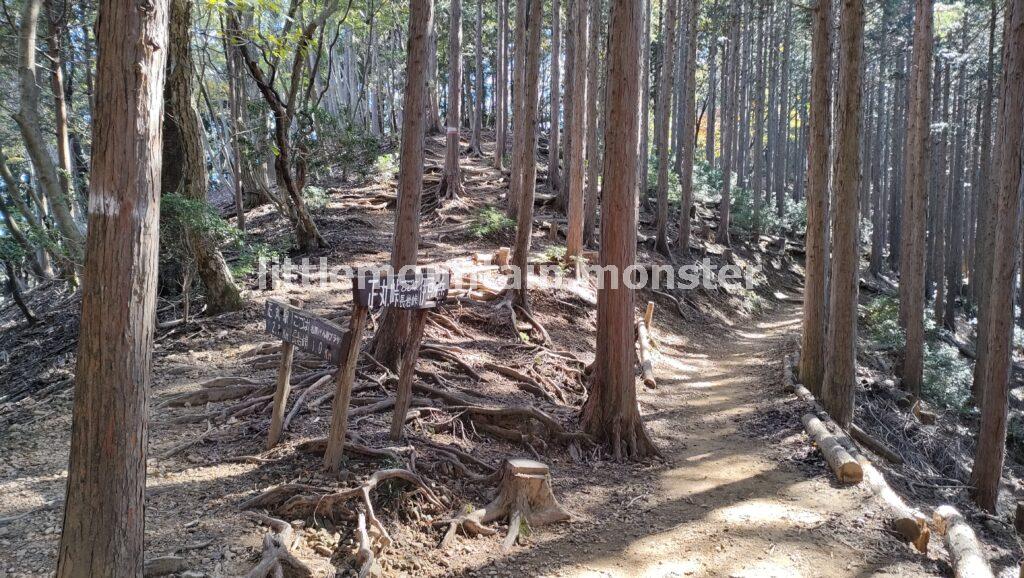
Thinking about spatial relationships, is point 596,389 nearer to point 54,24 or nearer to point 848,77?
point 848,77

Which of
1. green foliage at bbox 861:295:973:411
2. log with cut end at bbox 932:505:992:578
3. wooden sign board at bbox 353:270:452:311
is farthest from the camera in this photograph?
green foliage at bbox 861:295:973:411

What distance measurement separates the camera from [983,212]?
1884 centimetres

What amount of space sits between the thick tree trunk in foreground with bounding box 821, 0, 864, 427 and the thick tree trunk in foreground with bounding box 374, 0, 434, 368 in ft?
16.6

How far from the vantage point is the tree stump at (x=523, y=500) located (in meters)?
4.97

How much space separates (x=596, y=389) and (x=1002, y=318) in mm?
5342

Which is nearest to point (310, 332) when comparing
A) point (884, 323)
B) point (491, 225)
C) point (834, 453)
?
point (834, 453)

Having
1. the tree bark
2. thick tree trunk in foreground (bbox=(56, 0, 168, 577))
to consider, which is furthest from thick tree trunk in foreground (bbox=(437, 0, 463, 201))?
thick tree trunk in foreground (bbox=(56, 0, 168, 577))

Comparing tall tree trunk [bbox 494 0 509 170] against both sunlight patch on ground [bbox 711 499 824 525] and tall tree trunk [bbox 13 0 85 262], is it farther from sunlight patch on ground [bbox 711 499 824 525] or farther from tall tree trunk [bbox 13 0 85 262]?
sunlight patch on ground [bbox 711 499 824 525]

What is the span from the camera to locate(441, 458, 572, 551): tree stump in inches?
196

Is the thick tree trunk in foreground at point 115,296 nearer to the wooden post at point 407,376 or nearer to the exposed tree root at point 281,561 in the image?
the exposed tree root at point 281,561

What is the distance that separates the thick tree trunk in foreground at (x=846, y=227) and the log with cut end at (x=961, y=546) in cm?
302

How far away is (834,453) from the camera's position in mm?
6391

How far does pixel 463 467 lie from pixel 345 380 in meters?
1.37

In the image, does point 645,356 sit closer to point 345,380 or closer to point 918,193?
point 918,193
